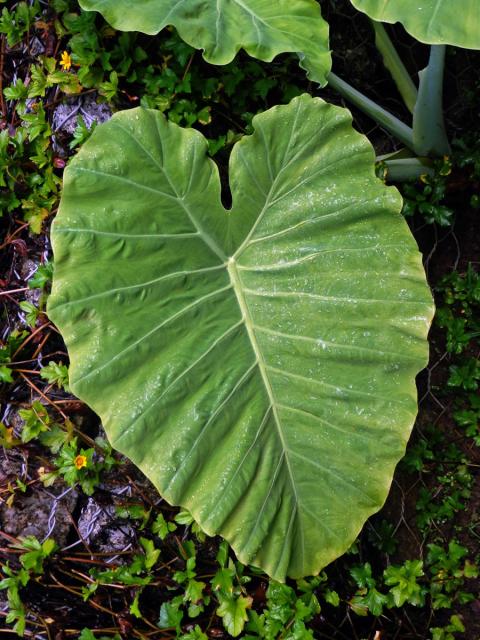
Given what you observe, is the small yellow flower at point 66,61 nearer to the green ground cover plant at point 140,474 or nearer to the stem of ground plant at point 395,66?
the green ground cover plant at point 140,474

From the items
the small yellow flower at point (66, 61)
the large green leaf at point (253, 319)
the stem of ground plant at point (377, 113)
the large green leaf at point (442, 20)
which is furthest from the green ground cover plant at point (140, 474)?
the large green leaf at point (442, 20)

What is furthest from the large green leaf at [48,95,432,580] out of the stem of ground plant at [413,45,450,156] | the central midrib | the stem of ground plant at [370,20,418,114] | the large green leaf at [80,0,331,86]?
the stem of ground plant at [370,20,418,114]

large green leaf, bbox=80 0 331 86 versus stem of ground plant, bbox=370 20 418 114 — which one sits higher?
large green leaf, bbox=80 0 331 86

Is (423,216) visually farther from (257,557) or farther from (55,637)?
(55,637)

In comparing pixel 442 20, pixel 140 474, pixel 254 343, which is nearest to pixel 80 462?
pixel 140 474

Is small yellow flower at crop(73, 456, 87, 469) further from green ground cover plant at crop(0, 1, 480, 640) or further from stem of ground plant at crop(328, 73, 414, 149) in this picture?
stem of ground plant at crop(328, 73, 414, 149)
